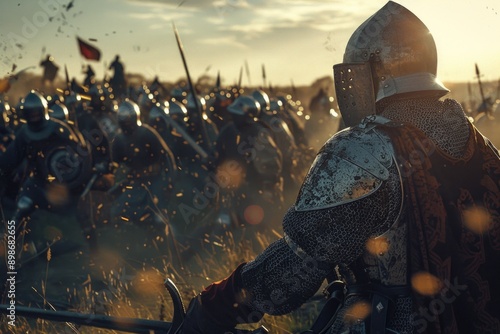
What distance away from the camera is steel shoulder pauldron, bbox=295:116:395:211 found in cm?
273

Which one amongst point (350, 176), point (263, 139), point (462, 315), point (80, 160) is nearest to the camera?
point (350, 176)

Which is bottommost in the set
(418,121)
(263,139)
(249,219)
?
(249,219)

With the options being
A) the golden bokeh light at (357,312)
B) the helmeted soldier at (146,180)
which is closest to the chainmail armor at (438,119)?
the golden bokeh light at (357,312)

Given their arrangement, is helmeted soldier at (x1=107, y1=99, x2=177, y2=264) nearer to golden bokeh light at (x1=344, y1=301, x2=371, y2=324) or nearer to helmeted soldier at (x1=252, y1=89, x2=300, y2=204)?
helmeted soldier at (x1=252, y1=89, x2=300, y2=204)

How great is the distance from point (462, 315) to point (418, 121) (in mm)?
769

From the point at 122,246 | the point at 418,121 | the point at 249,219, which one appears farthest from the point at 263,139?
the point at 418,121

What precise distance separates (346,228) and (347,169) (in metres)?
0.21

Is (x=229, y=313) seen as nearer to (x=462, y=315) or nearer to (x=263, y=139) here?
(x=462, y=315)

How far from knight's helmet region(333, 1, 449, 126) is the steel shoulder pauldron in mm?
304

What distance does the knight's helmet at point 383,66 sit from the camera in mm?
3148

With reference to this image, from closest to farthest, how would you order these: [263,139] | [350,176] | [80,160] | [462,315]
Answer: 1. [350,176]
2. [462,315]
3. [80,160]
4. [263,139]

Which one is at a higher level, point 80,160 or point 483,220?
point 483,220

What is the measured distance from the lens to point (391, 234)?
282cm

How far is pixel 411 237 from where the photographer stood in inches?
112
